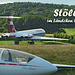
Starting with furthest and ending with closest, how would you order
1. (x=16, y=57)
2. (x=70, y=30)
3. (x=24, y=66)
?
1. (x=70, y=30)
2. (x=16, y=57)
3. (x=24, y=66)

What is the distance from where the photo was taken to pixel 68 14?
168 m

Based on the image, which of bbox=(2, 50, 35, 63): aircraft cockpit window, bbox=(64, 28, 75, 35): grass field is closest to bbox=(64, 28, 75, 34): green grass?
bbox=(64, 28, 75, 35): grass field

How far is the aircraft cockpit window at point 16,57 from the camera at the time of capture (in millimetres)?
12088

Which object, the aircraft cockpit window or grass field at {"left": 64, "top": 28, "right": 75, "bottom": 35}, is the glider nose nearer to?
the aircraft cockpit window

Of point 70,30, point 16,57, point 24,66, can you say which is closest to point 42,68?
point 24,66

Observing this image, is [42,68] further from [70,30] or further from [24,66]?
[70,30]

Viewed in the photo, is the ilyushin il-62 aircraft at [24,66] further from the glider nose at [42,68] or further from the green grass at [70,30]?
the green grass at [70,30]

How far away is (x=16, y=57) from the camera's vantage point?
12297 millimetres

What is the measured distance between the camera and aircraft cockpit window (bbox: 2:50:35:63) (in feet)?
39.7

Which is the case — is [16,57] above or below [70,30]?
above

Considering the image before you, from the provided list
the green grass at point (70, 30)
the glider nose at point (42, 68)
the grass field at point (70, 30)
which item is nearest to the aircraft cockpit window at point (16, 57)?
the glider nose at point (42, 68)

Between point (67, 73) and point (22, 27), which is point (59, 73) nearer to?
point (67, 73)

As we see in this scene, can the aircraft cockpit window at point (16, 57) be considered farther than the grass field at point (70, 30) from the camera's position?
No

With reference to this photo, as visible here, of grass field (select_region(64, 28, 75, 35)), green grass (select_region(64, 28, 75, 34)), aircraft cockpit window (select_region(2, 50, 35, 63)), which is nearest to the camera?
aircraft cockpit window (select_region(2, 50, 35, 63))
